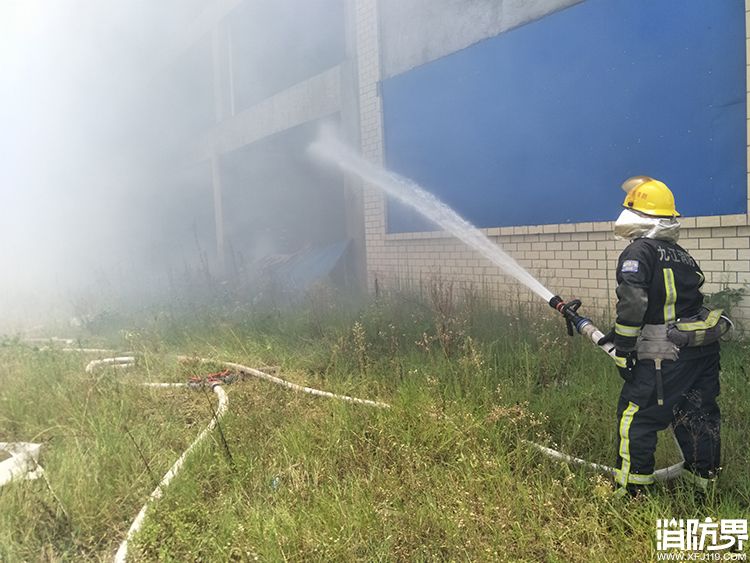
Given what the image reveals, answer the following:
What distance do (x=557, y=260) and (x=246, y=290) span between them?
174 inches

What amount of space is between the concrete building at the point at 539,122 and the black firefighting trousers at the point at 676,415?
2.15 metres

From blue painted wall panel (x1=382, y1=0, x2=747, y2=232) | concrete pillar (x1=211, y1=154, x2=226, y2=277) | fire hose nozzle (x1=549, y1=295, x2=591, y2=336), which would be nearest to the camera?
fire hose nozzle (x1=549, y1=295, x2=591, y2=336)

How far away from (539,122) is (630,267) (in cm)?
331

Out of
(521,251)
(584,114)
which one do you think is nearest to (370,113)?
(521,251)

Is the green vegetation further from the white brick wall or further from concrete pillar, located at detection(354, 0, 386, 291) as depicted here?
concrete pillar, located at detection(354, 0, 386, 291)

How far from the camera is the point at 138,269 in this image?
12.6 metres

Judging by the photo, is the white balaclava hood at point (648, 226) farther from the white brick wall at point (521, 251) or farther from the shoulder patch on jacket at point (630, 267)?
the white brick wall at point (521, 251)

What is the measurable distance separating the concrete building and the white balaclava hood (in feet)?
7.00

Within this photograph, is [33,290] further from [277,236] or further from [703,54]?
[703,54]

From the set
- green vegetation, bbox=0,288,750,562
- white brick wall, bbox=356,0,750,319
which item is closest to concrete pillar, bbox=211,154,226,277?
white brick wall, bbox=356,0,750,319

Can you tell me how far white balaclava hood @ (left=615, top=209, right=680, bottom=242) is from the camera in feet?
6.57

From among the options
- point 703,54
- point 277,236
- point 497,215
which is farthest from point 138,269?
point 703,54

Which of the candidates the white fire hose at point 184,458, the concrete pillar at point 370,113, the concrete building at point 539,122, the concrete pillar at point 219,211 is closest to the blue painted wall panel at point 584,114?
the concrete building at point 539,122

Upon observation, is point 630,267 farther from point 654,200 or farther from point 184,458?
point 184,458
